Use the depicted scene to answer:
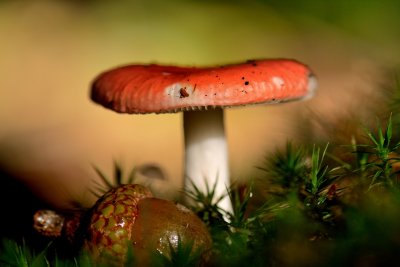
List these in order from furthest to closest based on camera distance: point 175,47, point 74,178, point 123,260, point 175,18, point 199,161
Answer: point 175,18
point 175,47
point 74,178
point 199,161
point 123,260

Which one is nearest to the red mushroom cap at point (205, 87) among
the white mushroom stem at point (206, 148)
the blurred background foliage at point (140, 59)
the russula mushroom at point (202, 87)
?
the russula mushroom at point (202, 87)

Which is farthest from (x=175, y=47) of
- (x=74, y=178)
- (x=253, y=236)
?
(x=253, y=236)

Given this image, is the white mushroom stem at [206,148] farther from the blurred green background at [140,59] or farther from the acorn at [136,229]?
the blurred green background at [140,59]

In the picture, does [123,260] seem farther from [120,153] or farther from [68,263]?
[120,153]

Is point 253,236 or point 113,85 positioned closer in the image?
point 253,236

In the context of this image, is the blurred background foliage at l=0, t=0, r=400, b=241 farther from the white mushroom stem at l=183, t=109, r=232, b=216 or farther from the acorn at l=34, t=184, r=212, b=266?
the acorn at l=34, t=184, r=212, b=266

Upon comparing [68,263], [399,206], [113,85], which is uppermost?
[113,85]
